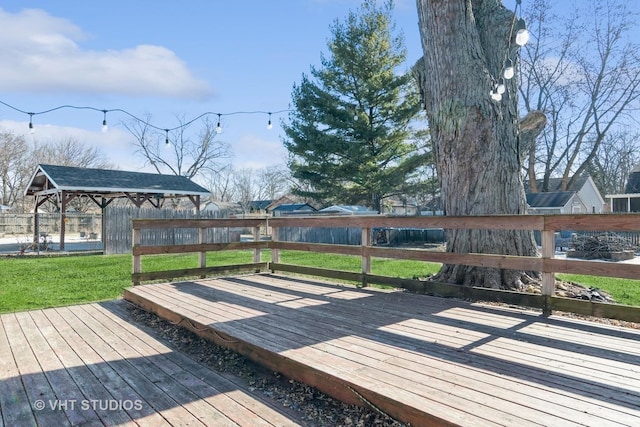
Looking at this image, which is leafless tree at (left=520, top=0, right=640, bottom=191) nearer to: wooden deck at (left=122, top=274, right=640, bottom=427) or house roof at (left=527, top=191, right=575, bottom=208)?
house roof at (left=527, top=191, right=575, bottom=208)

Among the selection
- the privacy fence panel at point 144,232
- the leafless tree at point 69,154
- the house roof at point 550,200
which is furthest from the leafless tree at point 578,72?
the leafless tree at point 69,154

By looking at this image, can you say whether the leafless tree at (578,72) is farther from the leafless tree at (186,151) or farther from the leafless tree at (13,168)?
the leafless tree at (13,168)

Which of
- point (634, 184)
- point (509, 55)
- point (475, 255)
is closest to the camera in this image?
point (475, 255)

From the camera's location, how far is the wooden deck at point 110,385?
7.35 ft

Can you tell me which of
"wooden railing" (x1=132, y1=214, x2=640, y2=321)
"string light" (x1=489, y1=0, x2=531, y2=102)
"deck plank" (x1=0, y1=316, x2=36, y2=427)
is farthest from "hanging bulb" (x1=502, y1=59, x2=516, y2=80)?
"deck plank" (x1=0, y1=316, x2=36, y2=427)

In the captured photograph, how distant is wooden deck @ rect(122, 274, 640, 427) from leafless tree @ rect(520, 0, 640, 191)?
1009 inches

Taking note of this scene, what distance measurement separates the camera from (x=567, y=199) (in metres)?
27.2

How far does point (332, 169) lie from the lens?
21172 millimetres

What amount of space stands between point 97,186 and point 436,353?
16483 mm

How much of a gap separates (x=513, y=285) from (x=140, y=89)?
19.2m

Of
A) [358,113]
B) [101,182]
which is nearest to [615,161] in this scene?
[358,113]

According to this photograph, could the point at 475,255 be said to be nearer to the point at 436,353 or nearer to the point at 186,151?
the point at 436,353

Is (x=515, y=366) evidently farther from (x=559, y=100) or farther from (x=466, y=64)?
(x=559, y=100)

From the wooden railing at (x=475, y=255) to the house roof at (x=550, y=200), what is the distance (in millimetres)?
25866
